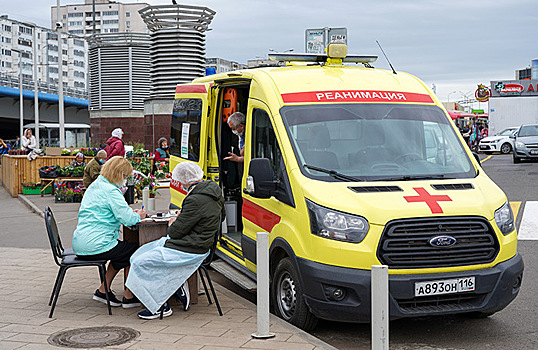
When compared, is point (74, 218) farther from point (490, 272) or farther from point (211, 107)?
point (490, 272)

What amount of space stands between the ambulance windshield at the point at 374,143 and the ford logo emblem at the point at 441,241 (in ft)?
2.78

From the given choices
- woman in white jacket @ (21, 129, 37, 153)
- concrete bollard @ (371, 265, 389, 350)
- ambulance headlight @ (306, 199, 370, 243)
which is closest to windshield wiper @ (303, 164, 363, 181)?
ambulance headlight @ (306, 199, 370, 243)

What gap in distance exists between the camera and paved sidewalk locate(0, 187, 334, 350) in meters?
6.01

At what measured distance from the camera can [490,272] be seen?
6.33 metres

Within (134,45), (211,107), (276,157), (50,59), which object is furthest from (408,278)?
(50,59)

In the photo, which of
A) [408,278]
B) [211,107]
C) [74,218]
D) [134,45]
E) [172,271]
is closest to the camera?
[408,278]

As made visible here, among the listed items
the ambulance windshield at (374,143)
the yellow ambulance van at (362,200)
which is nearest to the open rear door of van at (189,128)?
the yellow ambulance van at (362,200)

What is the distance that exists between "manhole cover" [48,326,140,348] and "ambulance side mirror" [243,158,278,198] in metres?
1.77

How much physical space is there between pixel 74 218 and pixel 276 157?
10.0m

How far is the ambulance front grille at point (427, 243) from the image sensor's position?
6.10 m

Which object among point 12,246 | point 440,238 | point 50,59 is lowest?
point 12,246

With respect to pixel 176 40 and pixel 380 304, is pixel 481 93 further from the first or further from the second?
pixel 380 304

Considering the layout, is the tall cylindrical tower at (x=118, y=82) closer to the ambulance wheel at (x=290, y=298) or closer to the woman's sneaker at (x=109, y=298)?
the woman's sneaker at (x=109, y=298)

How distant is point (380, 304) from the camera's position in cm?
519
